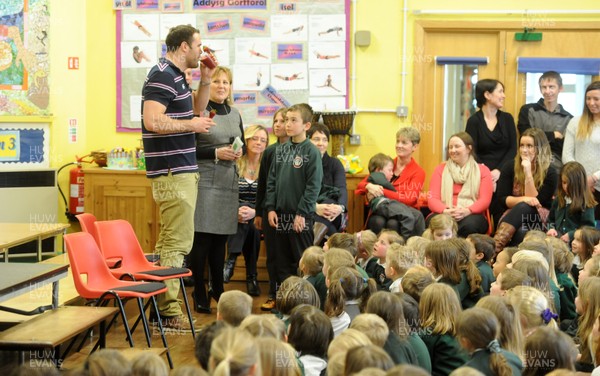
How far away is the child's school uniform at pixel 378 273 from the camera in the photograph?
505cm

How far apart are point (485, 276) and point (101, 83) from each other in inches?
175

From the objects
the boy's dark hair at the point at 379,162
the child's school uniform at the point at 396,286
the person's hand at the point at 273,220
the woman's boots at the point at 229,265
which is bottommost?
the woman's boots at the point at 229,265

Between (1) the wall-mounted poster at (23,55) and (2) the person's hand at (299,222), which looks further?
(1) the wall-mounted poster at (23,55)

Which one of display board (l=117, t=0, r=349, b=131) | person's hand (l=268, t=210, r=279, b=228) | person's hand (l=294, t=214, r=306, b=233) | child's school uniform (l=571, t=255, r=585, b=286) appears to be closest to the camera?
child's school uniform (l=571, t=255, r=585, b=286)

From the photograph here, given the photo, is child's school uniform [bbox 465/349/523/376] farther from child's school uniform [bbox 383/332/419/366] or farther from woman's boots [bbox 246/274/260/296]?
woman's boots [bbox 246/274/260/296]

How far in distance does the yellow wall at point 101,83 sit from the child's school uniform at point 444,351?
4039 millimetres

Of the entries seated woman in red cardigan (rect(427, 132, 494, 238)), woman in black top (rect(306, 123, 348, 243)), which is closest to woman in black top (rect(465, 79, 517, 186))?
seated woman in red cardigan (rect(427, 132, 494, 238))

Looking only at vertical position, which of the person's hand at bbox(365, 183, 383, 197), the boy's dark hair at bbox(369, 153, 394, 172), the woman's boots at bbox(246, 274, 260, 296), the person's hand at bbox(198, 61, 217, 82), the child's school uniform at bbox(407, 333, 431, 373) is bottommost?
the woman's boots at bbox(246, 274, 260, 296)

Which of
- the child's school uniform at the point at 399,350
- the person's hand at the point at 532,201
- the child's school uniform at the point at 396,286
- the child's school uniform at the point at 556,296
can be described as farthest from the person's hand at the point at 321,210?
the child's school uniform at the point at 399,350

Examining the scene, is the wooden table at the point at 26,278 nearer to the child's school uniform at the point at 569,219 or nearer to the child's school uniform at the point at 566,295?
the child's school uniform at the point at 566,295

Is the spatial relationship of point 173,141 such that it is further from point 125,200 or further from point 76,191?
point 76,191

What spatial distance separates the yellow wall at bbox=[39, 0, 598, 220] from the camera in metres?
7.65

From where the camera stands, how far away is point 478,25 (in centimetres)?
751

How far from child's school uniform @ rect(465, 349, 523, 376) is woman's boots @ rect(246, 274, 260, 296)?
3.46 m
